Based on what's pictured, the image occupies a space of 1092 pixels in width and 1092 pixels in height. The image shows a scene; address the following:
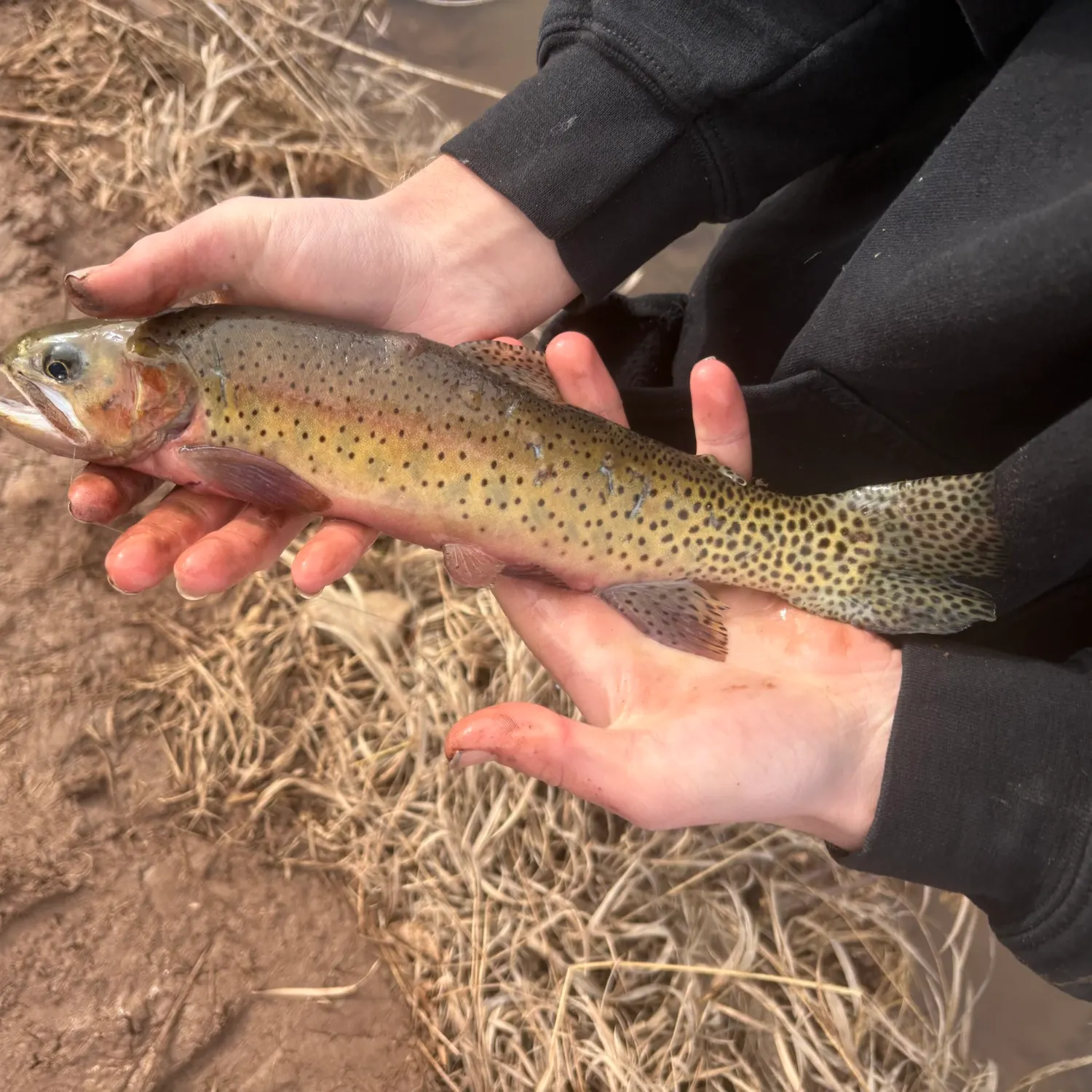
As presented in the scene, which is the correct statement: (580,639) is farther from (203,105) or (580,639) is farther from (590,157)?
(203,105)

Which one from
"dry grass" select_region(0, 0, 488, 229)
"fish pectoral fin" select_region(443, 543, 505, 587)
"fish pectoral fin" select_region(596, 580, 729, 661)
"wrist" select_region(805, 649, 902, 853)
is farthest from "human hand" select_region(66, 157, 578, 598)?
"dry grass" select_region(0, 0, 488, 229)

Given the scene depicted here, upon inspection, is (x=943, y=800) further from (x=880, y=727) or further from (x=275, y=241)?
(x=275, y=241)

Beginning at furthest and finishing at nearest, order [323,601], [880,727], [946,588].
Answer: [323,601]
[946,588]
[880,727]

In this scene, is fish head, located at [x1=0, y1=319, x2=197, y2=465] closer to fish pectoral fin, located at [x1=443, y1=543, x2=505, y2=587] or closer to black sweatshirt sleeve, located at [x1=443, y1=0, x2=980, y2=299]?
fish pectoral fin, located at [x1=443, y1=543, x2=505, y2=587]

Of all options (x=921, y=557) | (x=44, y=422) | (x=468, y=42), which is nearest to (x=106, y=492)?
(x=44, y=422)

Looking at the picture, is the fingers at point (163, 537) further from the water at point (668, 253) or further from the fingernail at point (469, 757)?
the water at point (668, 253)

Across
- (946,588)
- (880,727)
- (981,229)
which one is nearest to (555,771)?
(880,727)
